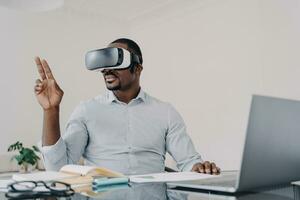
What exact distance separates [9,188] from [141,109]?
3.68ft

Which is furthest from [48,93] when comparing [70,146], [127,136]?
[127,136]

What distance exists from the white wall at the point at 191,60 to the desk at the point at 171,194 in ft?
6.96

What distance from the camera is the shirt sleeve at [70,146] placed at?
1.45 metres

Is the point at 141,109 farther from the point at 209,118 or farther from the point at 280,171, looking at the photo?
the point at 209,118

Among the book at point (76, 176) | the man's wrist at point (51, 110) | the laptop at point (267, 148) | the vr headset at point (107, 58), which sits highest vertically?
the vr headset at point (107, 58)

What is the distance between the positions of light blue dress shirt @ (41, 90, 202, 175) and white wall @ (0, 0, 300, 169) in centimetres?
138

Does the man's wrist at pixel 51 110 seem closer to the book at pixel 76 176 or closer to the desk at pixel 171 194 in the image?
the book at pixel 76 176

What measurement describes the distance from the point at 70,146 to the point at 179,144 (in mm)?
523

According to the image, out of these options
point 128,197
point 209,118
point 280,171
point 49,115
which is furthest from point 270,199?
point 209,118

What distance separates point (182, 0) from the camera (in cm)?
397

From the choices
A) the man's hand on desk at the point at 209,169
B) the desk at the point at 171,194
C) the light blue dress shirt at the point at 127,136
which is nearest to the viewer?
the desk at the point at 171,194

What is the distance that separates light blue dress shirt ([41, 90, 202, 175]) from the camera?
1.72m

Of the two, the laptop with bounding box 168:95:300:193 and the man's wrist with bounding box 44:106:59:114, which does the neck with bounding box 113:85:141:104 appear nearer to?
the man's wrist with bounding box 44:106:59:114

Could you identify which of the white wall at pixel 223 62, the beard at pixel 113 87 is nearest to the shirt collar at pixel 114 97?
the beard at pixel 113 87
